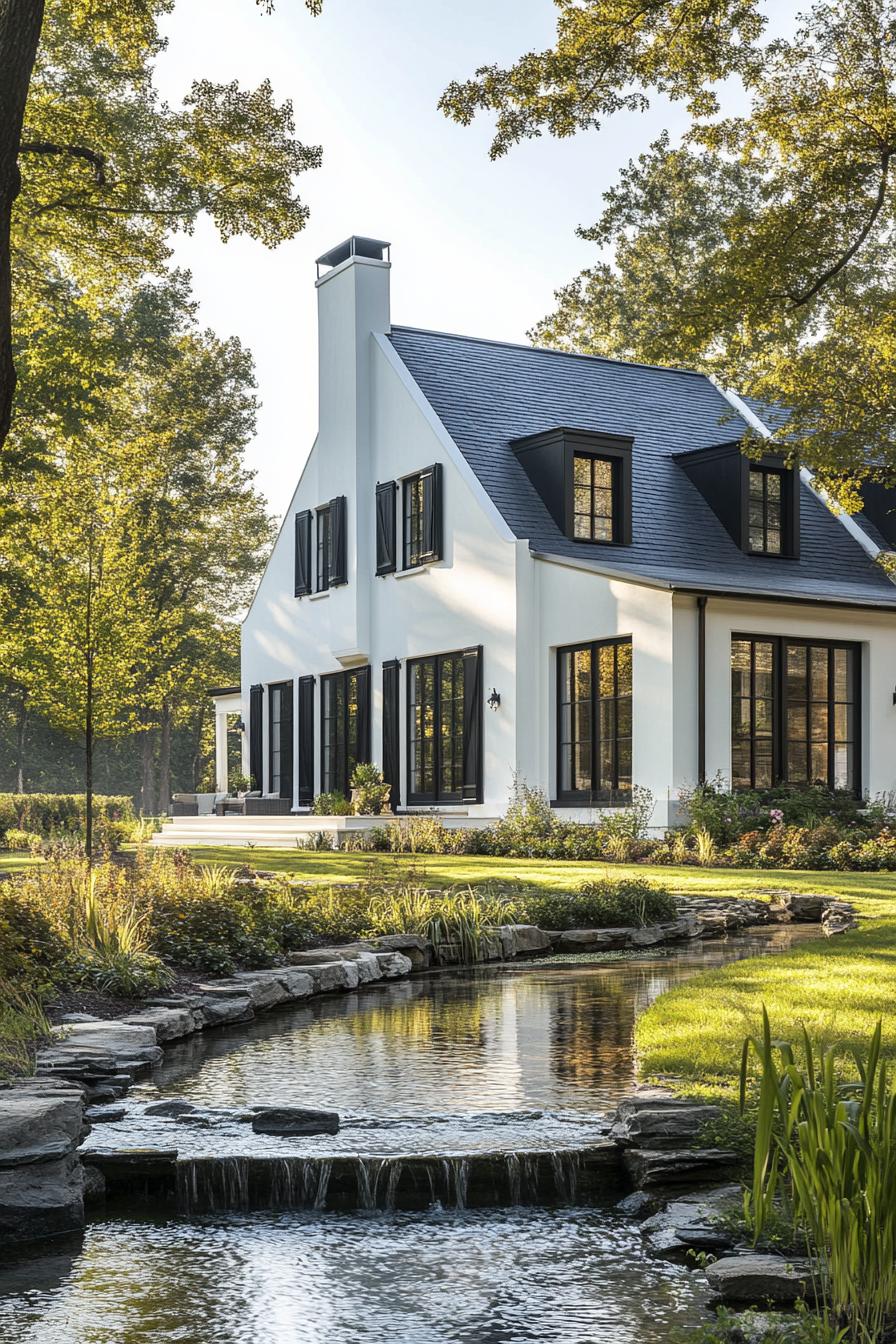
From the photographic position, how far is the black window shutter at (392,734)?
941 inches

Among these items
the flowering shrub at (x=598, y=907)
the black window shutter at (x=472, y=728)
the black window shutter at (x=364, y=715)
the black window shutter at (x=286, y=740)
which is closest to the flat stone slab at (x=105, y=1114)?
the flowering shrub at (x=598, y=907)

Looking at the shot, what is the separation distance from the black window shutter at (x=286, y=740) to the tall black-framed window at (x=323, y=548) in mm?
2519

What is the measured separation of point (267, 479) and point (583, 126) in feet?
107

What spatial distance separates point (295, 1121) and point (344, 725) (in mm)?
19695

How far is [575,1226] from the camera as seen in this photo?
5.41 metres

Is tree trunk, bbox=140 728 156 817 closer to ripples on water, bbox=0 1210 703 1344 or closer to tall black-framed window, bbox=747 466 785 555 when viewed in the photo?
tall black-framed window, bbox=747 466 785 555

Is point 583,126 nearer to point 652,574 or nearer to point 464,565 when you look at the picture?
point 652,574

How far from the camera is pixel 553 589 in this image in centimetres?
2064

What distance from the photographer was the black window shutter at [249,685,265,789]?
1150 inches

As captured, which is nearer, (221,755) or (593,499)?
(593,499)

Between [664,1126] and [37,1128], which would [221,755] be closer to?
[37,1128]

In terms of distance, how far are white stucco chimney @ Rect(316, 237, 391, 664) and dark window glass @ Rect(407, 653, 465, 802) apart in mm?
1805

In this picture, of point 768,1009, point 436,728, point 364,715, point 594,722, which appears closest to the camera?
point 768,1009

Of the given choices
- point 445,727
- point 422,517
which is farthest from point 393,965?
point 422,517
